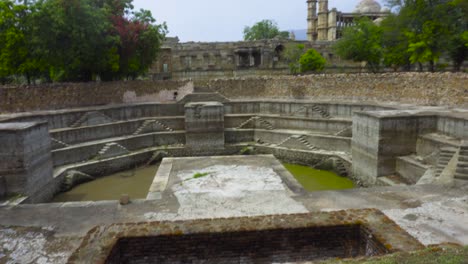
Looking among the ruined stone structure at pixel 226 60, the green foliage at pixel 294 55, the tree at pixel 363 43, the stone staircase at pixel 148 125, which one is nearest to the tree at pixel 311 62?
the green foliage at pixel 294 55

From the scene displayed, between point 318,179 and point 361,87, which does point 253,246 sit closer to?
point 318,179

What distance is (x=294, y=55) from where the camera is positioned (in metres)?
29.7

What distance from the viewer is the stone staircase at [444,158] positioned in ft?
30.5

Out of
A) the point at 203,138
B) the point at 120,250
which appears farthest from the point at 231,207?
the point at 203,138

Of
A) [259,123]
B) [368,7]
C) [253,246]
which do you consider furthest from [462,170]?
[368,7]

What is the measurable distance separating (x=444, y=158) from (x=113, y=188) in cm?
1049

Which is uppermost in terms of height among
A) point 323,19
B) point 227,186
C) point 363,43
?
point 323,19

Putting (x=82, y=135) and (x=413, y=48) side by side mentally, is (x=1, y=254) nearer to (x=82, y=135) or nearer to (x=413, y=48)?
(x=82, y=135)

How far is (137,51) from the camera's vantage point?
1941 centimetres

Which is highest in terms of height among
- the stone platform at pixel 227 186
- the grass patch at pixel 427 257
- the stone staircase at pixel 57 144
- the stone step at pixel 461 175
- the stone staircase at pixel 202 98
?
the stone staircase at pixel 202 98

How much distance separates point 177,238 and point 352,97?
16050 millimetres

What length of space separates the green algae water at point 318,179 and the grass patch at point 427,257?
26.1ft

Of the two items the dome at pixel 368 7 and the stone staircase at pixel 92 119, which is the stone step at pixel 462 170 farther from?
the dome at pixel 368 7

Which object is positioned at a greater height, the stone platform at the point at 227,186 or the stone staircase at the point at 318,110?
the stone staircase at the point at 318,110
